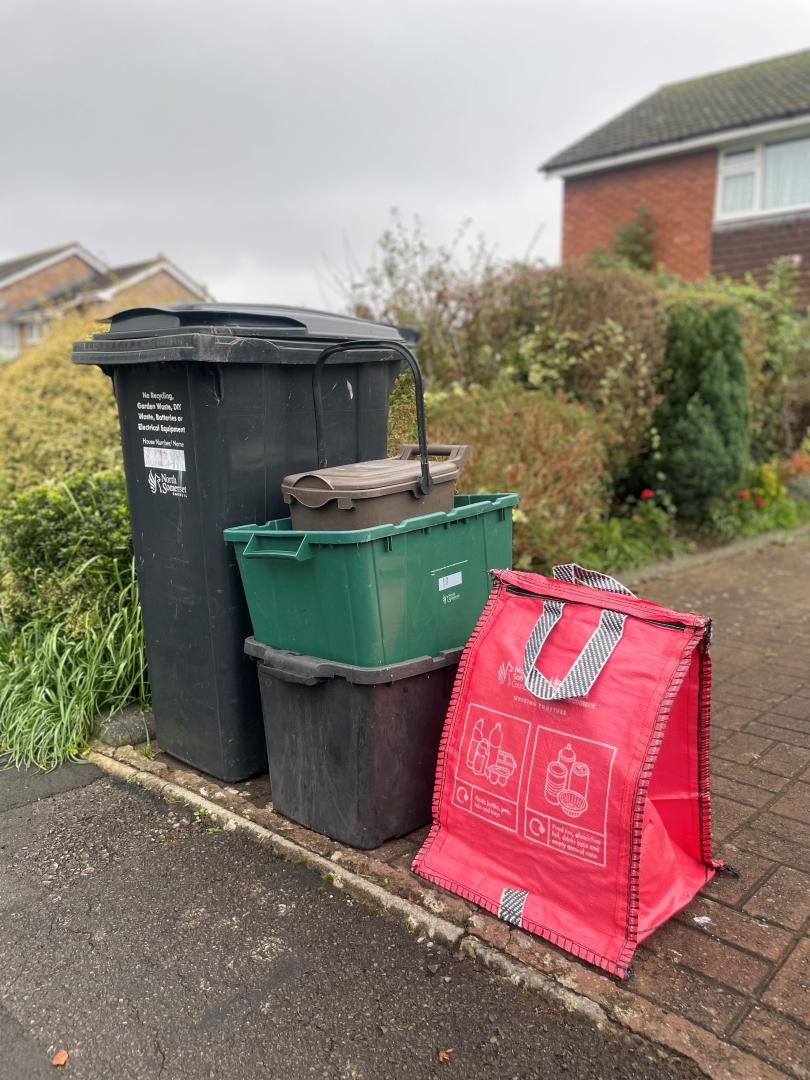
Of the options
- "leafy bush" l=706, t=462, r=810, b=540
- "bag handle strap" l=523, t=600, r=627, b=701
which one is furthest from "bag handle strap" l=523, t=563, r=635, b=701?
"leafy bush" l=706, t=462, r=810, b=540

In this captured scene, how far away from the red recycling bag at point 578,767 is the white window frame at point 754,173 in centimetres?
1634

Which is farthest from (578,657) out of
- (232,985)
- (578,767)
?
(232,985)

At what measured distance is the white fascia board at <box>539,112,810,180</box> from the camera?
15.8 meters

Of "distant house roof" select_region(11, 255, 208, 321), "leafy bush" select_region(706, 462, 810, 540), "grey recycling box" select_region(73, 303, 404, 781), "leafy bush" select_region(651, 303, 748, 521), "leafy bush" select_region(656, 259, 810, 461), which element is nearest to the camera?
"grey recycling box" select_region(73, 303, 404, 781)

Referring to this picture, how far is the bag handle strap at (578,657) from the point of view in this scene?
227cm

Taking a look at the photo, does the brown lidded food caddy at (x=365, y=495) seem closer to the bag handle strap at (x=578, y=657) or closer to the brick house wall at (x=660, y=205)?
the bag handle strap at (x=578, y=657)

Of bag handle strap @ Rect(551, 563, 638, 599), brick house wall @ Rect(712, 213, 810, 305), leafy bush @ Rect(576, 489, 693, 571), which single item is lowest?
leafy bush @ Rect(576, 489, 693, 571)

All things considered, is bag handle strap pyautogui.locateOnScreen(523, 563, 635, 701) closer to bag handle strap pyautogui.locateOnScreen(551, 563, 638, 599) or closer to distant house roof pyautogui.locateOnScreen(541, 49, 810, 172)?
bag handle strap pyautogui.locateOnScreen(551, 563, 638, 599)

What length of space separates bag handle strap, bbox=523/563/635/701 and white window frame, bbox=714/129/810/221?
16369 millimetres

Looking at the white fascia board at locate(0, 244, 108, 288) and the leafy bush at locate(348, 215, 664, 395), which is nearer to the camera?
the leafy bush at locate(348, 215, 664, 395)

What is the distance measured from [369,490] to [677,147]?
56.7ft

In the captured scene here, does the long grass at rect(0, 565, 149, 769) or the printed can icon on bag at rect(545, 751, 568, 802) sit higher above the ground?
the printed can icon on bag at rect(545, 751, 568, 802)

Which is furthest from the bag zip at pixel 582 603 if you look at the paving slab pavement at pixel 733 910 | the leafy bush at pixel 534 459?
the leafy bush at pixel 534 459

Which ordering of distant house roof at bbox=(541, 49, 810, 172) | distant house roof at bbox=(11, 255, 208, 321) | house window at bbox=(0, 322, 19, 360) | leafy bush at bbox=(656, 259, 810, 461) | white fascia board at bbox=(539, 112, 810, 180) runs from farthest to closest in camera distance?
house window at bbox=(0, 322, 19, 360) < distant house roof at bbox=(11, 255, 208, 321) < distant house roof at bbox=(541, 49, 810, 172) < white fascia board at bbox=(539, 112, 810, 180) < leafy bush at bbox=(656, 259, 810, 461)
